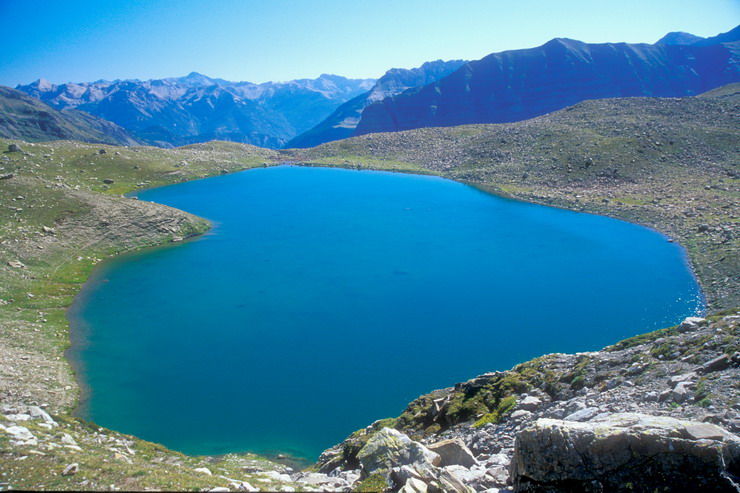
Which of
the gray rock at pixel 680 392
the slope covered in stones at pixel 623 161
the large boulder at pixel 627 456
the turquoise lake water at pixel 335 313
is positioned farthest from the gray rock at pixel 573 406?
the slope covered in stones at pixel 623 161

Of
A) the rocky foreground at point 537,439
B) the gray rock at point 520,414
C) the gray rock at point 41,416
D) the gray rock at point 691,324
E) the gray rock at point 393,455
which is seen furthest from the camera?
the gray rock at point 691,324

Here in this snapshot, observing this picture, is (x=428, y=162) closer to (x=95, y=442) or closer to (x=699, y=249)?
(x=699, y=249)

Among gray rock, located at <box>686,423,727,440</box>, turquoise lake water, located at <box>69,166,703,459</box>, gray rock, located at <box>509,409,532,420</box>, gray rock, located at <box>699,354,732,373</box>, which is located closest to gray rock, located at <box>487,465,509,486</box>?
gray rock, located at <box>509,409,532,420</box>

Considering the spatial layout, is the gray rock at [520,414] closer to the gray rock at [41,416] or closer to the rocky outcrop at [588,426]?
the rocky outcrop at [588,426]

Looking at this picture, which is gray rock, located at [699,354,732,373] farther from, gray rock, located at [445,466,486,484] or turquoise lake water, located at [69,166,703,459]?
turquoise lake water, located at [69,166,703,459]

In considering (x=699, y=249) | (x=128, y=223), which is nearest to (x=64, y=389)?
(x=128, y=223)

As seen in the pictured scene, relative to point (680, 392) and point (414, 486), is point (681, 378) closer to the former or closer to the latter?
point (680, 392)
